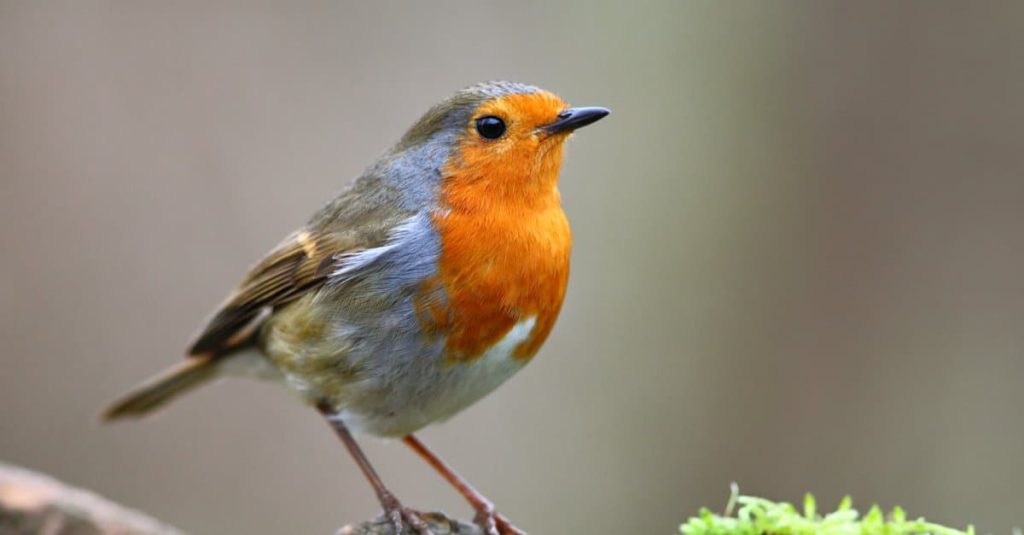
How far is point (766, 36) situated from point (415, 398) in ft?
15.6

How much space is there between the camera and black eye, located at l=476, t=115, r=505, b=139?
3.90 m

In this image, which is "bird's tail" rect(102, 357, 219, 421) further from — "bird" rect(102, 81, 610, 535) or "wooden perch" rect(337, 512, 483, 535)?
"wooden perch" rect(337, 512, 483, 535)

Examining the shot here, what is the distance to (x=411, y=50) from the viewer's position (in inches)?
287

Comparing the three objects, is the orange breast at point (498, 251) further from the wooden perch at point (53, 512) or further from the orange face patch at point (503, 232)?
the wooden perch at point (53, 512)

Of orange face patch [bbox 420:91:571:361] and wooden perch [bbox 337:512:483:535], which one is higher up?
orange face patch [bbox 420:91:571:361]

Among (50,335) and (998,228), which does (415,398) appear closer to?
(50,335)

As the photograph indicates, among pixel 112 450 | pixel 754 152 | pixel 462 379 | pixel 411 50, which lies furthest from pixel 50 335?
pixel 754 152

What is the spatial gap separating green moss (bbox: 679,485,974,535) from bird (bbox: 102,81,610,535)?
1.04 m

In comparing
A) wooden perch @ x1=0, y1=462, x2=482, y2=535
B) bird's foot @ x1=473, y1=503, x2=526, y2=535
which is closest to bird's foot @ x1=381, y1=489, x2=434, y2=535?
bird's foot @ x1=473, y1=503, x2=526, y2=535

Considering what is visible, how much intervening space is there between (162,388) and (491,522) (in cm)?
179

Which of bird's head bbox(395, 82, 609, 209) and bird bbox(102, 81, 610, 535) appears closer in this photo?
bird bbox(102, 81, 610, 535)

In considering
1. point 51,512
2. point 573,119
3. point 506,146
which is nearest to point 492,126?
point 506,146

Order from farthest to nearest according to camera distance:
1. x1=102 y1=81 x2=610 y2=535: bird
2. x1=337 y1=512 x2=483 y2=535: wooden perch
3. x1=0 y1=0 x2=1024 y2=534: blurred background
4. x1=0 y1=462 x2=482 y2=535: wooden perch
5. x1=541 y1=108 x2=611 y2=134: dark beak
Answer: x1=0 y1=0 x2=1024 y2=534: blurred background
x1=541 y1=108 x2=611 y2=134: dark beak
x1=102 y1=81 x2=610 y2=535: bird
x1=337 y1=512 x2=483 y2=535: wooden perch
x1=0 y1=462 x2=482 y2=535: wooden perch

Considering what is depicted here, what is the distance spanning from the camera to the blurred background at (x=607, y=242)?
269 inches
